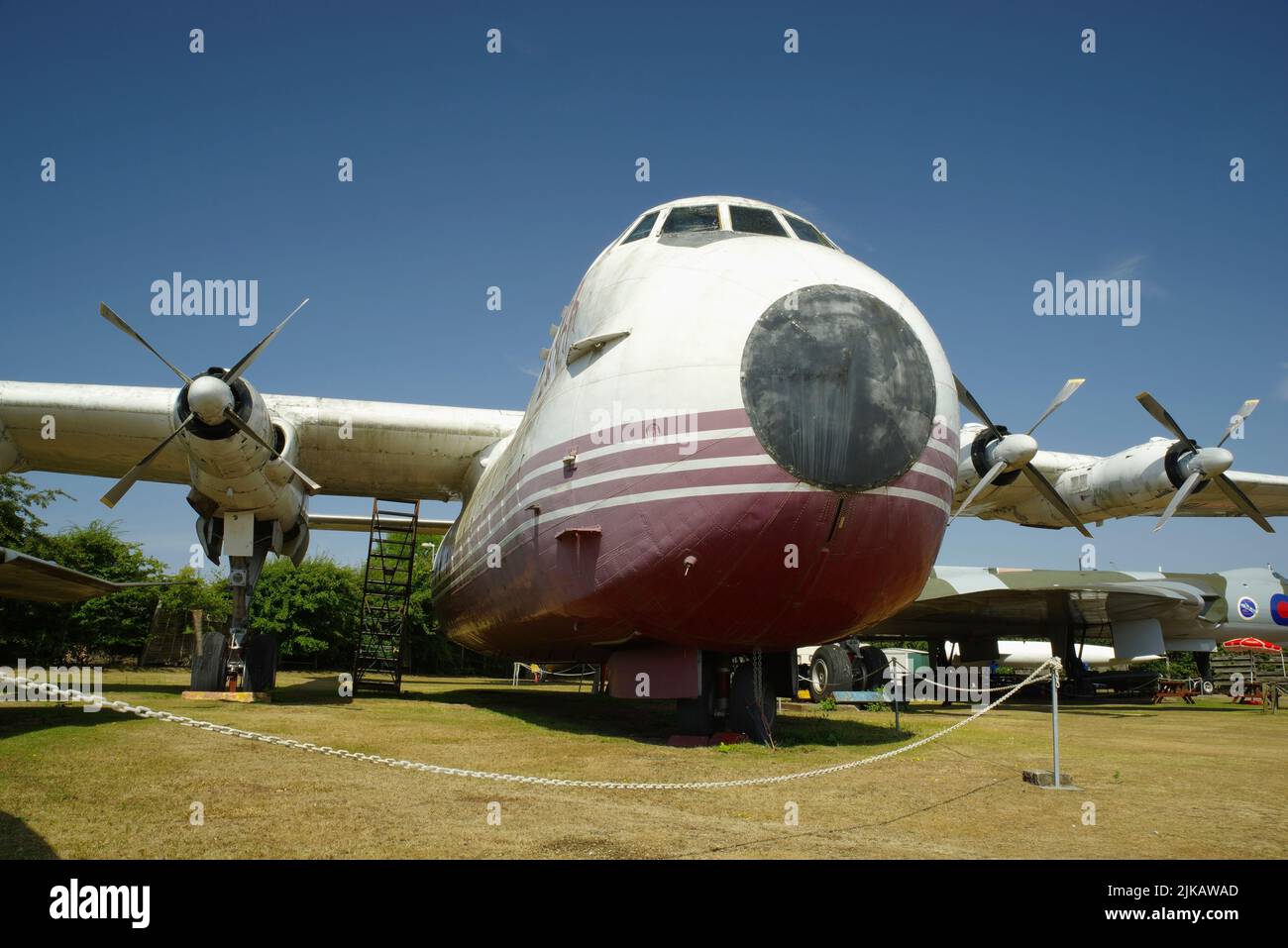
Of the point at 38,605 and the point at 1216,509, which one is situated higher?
the point at 1216,509

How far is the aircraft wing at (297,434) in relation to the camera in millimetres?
15820

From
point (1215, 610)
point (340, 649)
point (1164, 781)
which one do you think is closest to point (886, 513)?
point (1164, 781)

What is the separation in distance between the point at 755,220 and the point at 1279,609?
86.8 ft

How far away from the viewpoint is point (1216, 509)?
20.0m

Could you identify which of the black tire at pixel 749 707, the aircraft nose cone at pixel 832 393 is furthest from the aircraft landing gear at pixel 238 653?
the aircraft nose cone at pixel 832 393

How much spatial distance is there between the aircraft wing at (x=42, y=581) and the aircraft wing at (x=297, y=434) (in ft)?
12.4

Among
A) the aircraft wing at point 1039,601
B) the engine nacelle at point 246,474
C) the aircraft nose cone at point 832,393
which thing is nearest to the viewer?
the aircraft nose cone at point 832,393

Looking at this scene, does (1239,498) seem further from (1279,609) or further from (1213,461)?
(1279,609)

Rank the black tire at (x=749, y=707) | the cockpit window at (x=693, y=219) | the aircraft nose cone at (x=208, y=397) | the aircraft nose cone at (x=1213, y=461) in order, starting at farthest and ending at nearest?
the aircraft nose cone at (x=1213, y=461)
the aircraft nose cone at (x=208, y=397)
the cockpit window at (x=693, y=219)
the black tire at (x=749, y=707)

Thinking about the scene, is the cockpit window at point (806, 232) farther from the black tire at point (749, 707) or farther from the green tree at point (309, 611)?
the green tree at point (309, 611)

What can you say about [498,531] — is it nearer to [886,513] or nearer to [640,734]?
[640,734]

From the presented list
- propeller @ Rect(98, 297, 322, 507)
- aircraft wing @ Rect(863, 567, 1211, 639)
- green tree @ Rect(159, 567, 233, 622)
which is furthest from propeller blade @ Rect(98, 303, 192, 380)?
green tree @ Rect(159, 567, 233, 622)

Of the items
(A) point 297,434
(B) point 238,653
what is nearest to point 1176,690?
(A) point 297,434
